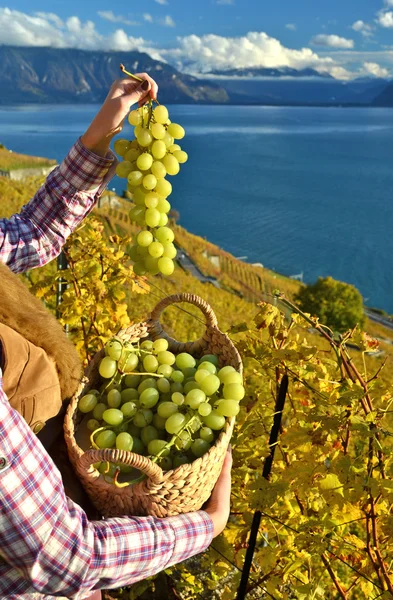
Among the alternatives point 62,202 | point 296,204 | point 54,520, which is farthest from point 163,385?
point 296,204

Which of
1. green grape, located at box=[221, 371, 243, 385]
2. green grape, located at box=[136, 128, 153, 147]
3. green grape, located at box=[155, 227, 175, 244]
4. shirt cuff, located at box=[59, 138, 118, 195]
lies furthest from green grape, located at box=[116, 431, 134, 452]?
shirt cuff, located at box=[59, 138, 118, 195]

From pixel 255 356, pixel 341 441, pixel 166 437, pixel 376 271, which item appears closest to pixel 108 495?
pixel 166 437

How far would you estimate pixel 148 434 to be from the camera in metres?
1.47

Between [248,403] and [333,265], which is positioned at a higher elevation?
[248,403]

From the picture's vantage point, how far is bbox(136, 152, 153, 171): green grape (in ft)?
5.47

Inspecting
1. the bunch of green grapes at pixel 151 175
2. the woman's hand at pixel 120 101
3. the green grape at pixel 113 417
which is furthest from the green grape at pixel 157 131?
the green grape at pixel 113 417

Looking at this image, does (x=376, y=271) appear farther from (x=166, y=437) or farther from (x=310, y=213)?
(x=166, y=437)

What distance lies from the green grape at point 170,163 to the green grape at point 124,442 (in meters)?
0.86

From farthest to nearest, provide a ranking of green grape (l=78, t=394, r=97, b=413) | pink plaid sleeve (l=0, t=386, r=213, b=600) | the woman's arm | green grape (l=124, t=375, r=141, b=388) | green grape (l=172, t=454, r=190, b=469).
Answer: the woman's arm, green grape (l=124, t=375, r=141, b=388), green grape (l=78, t=394, r=97, b=413), green grape (l=172, t=454, r=190, b=469), pink plaid sleeve (l=0, t=386, r=213, b=600)

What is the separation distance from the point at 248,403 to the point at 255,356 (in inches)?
8.7

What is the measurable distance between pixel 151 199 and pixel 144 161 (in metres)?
0.13

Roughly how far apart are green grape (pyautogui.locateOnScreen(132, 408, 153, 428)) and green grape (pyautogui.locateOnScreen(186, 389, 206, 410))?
13 centimetres

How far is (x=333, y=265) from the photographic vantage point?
162 ft

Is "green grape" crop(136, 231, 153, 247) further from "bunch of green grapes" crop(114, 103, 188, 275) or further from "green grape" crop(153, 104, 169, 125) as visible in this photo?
"green grape" crop(153, 104, 169, 125)
